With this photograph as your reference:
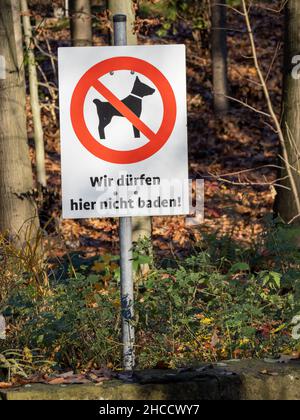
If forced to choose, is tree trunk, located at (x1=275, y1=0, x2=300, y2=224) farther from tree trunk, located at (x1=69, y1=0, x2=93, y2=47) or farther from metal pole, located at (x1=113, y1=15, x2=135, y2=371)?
tree trunk, located at (x1=69, y1=0, x2=93, y2=47)

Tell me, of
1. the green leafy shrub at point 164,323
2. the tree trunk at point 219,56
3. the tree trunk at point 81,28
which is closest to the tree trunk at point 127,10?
the green leafy shrub at point 164,323

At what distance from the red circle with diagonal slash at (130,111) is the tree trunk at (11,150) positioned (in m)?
5.87

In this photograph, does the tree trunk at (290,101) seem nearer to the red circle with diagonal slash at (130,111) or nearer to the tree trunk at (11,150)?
the tree trunk at (11,150)

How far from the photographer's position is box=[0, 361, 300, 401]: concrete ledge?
18.6ft

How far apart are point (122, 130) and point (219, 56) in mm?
17566

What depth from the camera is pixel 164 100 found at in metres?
6.52

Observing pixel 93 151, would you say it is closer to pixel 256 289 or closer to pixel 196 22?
pixel 256 289

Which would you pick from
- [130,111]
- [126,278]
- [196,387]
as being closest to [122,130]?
[130,111]

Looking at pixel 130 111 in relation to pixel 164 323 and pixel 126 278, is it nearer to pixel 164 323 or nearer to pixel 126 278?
pixel 126 278

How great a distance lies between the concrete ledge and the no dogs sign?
3.70 ft

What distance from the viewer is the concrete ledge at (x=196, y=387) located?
566cm

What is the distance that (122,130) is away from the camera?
254 inches
